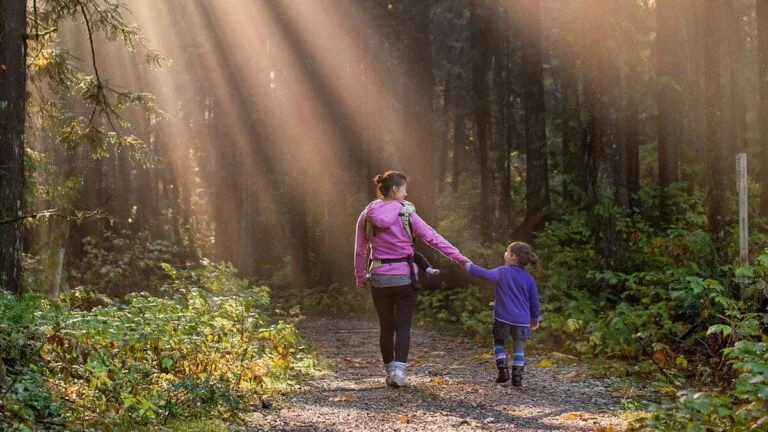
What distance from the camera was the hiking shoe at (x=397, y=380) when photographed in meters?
9.23

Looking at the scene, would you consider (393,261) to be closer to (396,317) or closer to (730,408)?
(396,317)

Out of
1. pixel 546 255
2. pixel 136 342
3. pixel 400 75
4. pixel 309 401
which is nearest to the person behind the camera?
pixel 136 342

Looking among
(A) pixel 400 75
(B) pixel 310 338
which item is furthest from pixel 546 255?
(A) pixel 400 75

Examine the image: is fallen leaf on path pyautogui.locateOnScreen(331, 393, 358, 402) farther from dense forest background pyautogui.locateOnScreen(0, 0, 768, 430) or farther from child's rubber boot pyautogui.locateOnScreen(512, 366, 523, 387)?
dense forest background pyautogui.locateOnScreen(0, 0, 768, 430)

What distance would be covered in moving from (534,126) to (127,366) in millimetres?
18909

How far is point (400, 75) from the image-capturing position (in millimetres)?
24016

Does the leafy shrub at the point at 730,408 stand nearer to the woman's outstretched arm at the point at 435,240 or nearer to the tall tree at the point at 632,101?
the woman's outstretched arm at the point at 435,240

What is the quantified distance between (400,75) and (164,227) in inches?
477

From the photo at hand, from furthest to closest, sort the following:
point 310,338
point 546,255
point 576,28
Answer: point 546,255 < point 310,338 < point 576,28

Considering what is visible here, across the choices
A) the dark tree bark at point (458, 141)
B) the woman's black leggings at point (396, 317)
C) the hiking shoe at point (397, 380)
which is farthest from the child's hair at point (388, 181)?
the dark tree bark at point (458, 141)

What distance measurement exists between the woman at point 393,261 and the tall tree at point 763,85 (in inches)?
333

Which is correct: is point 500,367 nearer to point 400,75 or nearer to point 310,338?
point 310,338

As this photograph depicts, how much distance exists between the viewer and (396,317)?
9.37m

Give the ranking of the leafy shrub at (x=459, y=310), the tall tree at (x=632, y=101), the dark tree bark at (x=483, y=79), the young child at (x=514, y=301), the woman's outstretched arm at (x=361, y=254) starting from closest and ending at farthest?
the woman's outstretched arm at (x=361, y=254), the young child at (x=514, y=301), the tall tree at (x=632, y=101), the leafy shrub at (x=459, y=310), the dark tree bark at (x=483, y=79)
